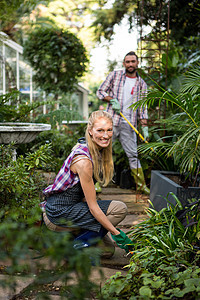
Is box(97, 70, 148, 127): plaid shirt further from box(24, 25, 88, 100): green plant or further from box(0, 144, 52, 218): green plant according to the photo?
box(24, 25, 88, 100): green plant

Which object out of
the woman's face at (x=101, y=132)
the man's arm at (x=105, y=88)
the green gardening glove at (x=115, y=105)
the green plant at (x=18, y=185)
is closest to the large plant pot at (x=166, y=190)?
the woman's face at (x=101, y=132)

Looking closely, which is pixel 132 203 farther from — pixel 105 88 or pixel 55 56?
pixel 55 56

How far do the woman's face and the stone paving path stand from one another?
2.88 ft

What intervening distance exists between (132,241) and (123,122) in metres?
2.57

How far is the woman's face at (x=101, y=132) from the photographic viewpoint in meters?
2.71

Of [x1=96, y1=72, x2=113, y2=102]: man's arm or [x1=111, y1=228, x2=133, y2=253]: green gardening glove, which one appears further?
[x1=96, y1=72, x2=113, y2=102]: man's arm

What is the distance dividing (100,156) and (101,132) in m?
0.20

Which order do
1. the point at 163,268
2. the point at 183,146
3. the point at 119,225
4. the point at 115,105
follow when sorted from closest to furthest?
the point at 163,268
the point at 183,146
the point at 119,225
the point at 115,105

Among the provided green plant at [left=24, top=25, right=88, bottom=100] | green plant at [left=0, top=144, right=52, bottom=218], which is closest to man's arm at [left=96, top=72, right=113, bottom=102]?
green plant at [left=0, top=144, right=52, bottom=218]

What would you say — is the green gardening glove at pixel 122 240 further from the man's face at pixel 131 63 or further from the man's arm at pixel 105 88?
the man's face at pixel 131 63

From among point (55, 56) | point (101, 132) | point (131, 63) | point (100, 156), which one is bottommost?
point (100, 156)

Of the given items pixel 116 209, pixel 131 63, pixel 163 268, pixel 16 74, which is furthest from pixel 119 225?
pixel 16 74

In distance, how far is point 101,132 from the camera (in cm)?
271

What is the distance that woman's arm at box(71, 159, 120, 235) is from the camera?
2541 mm
